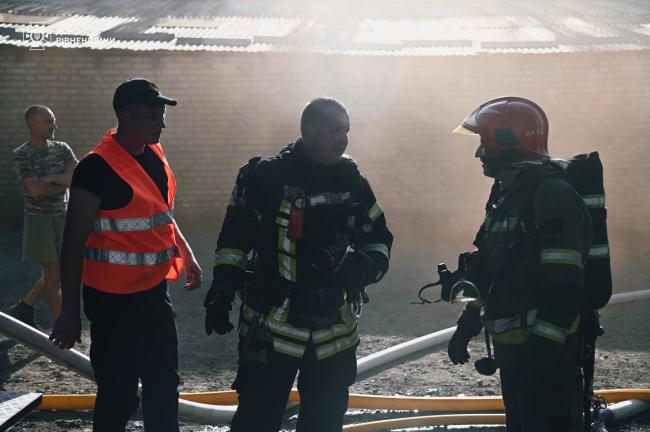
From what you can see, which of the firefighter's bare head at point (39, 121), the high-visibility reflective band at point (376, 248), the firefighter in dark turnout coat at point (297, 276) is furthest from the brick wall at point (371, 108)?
the firefighter in dark turnout coat at point (297, 276)

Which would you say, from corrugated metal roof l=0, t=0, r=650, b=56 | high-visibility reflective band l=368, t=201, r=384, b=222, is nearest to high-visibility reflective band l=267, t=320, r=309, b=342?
high-visibility reflective band l=368, t=201, r=384, b=222

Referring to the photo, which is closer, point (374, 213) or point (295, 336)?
point (295, 336)

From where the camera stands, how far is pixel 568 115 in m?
10.6

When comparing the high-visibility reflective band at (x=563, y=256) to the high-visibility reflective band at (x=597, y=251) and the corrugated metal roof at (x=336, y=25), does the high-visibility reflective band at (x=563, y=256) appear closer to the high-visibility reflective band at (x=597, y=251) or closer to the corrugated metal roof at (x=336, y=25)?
the high-visibility reflective band at (x=597, y=251)

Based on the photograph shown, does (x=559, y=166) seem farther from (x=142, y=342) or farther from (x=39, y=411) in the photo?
(x=39, y=411)

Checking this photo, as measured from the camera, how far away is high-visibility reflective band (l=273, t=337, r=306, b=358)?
3303 millimetres

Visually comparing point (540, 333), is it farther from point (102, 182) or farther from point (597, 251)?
point (102, 182)

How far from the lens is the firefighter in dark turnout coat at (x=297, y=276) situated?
3.31 metres

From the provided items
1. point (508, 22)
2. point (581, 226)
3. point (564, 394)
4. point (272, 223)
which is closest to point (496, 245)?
point (581, 226)

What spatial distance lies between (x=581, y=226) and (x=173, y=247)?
1.95 meters

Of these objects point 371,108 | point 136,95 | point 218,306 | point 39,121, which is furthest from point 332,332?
point 371,108

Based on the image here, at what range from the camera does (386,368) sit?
536 cm

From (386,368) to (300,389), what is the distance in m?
2.01

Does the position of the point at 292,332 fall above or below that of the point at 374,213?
below
